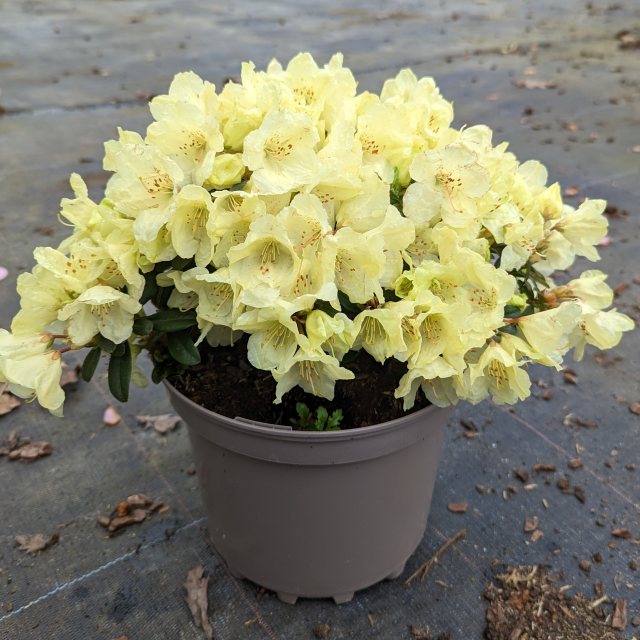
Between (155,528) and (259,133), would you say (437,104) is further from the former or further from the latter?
(155,528)

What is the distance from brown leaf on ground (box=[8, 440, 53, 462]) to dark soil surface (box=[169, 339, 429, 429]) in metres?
0.98

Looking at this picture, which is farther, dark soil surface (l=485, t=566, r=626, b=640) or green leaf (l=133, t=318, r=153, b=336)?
dark soil surface (l=485, t=566, r=626, b=640)

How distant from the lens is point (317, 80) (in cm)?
138

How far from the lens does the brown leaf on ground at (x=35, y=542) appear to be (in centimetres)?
198

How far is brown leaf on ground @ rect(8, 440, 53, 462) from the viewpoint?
2.28 meters

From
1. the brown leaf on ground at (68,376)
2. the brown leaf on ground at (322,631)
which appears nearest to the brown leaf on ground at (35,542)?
the brown leaf on ground at (68,376)

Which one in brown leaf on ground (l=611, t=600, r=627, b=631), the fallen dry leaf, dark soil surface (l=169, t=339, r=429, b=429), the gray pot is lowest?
the fallen dry leaf

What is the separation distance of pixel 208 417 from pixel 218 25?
7.89 metres

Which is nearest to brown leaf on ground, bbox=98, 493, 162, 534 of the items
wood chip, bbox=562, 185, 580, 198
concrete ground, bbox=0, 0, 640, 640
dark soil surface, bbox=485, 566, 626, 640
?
concrete ground, bbox=0, 0, 640, 640

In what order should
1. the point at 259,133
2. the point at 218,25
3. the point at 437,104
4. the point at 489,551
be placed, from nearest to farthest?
the point at 259,133 → the point at 437,104 → the point at 489,551 → the point at 218,25

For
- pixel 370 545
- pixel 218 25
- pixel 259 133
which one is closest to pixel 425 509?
pixel 370 545

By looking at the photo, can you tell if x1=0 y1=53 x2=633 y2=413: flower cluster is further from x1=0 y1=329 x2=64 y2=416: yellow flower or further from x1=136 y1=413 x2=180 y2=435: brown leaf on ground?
x1=136 y1=413 x2=180 y2=435: brown leaf on ground

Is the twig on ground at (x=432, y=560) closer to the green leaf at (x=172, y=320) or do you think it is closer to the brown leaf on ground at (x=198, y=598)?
the brown leaf on ground at (x=198, y=598)

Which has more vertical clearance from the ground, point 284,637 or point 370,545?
point 370,545
